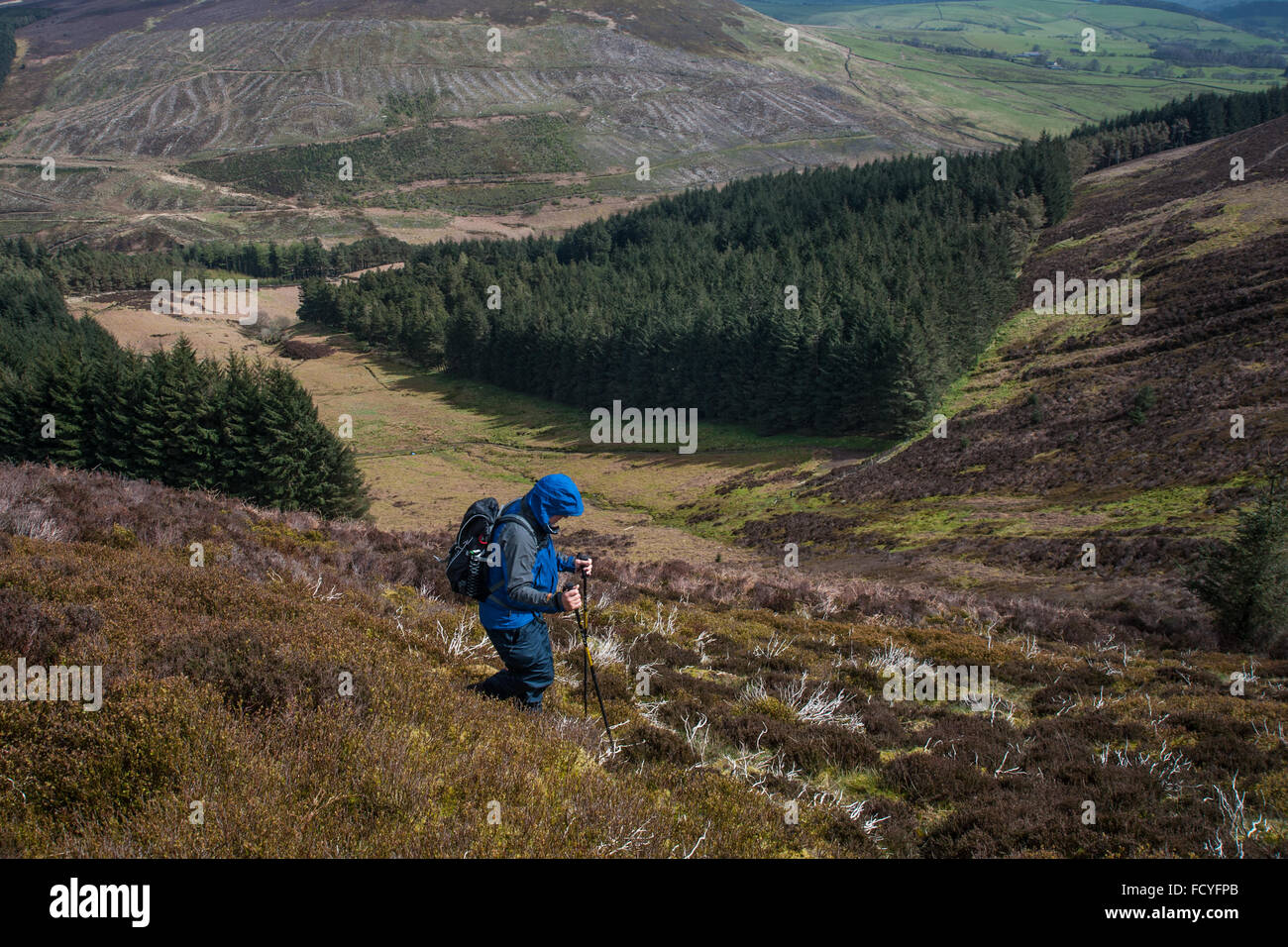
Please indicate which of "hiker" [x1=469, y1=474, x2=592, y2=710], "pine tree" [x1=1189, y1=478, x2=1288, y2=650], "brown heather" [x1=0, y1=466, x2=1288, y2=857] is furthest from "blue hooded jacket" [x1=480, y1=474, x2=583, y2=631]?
"pine tree" [x1=1189, y1=478, x2=1288, y2=650]

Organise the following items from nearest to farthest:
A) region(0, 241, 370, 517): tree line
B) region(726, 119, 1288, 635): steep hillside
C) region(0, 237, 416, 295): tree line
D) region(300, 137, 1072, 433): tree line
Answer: region(726, 119, 1288, 635): steep hillside, region(0, 241, 370, 517): tree line, region(300, 137, 1072, 433): tree line, region(0, 237, 416, 295): tree line

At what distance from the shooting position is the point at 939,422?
50.1 metres

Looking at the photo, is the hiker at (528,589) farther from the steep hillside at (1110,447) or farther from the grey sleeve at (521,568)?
the steep hillside at (1110,447)

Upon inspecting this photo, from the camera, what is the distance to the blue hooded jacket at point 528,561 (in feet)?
20.0

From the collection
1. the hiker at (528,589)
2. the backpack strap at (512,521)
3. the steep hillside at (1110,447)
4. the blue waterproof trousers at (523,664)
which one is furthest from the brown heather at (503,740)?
the steep hillside at (1110,447)

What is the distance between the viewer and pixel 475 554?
6.23 metres

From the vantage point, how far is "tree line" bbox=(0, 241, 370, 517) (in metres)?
36.9

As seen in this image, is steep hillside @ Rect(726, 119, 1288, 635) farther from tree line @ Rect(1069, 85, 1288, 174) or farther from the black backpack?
tree line @ Rect(1069, 85, 1288, 174)

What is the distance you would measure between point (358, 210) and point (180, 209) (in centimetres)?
4057

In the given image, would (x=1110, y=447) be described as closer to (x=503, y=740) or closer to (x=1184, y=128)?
(x=503, y=740)

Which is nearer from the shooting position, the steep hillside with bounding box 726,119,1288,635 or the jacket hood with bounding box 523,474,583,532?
the jacket hood with bounding box 523,474,583,532

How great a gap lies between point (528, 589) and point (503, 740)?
1.19m

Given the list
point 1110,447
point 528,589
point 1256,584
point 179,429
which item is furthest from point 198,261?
point 1256,584

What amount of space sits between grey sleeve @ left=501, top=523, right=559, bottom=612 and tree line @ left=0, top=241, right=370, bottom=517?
35.0m
